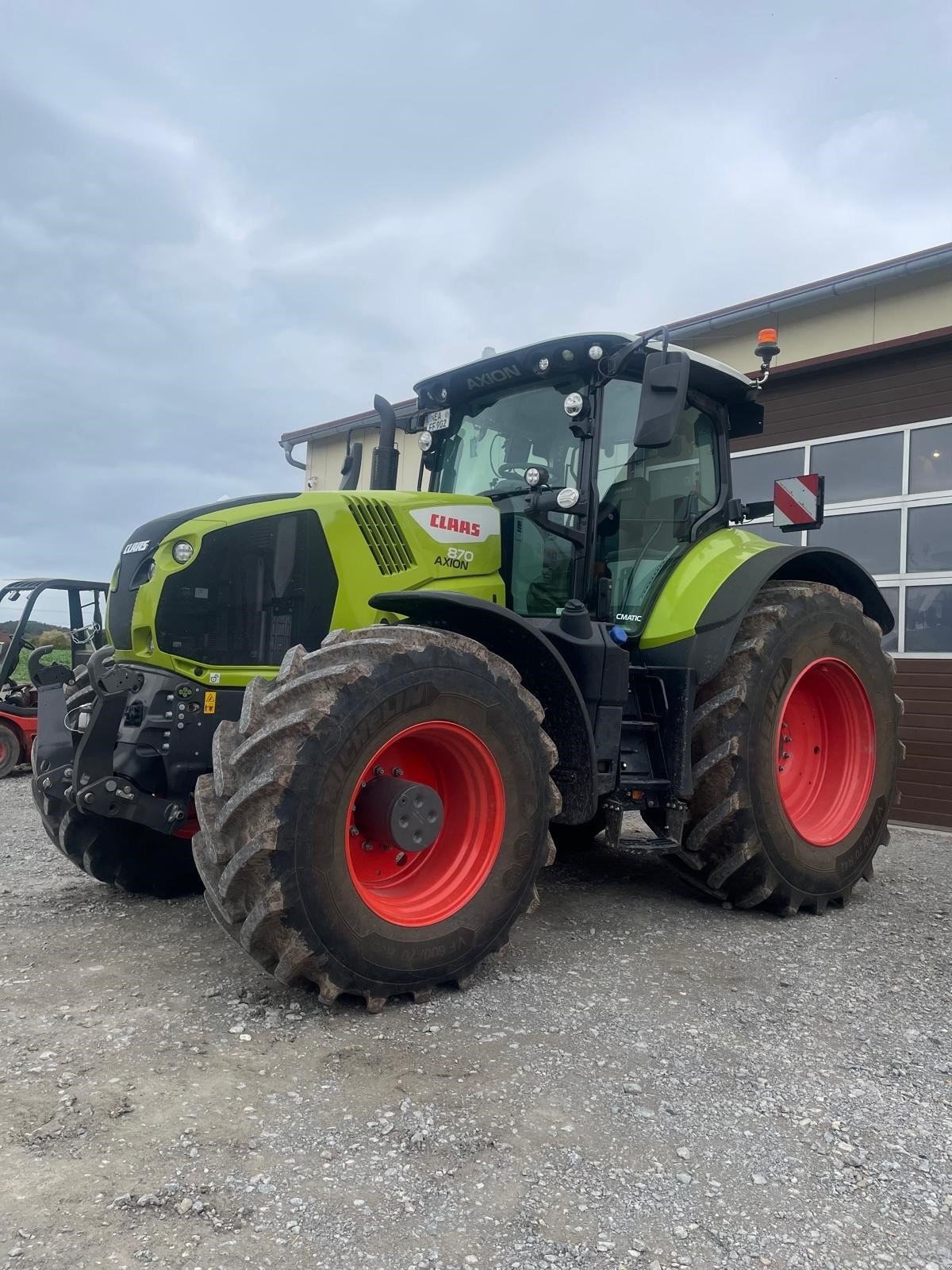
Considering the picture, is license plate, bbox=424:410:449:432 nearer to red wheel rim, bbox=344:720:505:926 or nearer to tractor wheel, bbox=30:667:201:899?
red wheel rim, bbox=344:720:505:926

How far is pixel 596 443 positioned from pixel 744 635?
1180 mm

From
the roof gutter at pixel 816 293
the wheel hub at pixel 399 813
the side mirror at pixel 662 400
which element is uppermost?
the roof gutter at pixel 816 293

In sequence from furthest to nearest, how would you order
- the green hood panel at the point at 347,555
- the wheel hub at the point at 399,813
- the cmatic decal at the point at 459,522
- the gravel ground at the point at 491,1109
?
1. the cmatic decal at the point at 459,522
2. the green hood panel at the point at 347,555
3. the wheel hub at the point at 399,813
4. the gravel ground at the point at 491,1109

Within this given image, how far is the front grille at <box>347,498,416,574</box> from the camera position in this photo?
394 cm

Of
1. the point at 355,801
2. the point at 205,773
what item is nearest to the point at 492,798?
the point at 355,801

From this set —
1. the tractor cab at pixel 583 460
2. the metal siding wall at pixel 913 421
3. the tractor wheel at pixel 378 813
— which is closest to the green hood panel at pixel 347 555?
the tractor cab at pixel 583 460

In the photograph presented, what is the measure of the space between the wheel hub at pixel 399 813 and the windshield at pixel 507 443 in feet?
5.80

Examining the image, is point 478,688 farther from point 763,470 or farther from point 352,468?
point 763,470

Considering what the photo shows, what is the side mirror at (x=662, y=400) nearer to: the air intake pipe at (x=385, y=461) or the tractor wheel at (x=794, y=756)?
the tractor wheel at (x=794, y=756)

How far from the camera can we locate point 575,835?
5.70 metres

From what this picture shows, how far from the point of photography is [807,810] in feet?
16.6

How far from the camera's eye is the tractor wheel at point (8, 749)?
31.6 ft

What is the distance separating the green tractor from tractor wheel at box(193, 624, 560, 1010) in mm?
10

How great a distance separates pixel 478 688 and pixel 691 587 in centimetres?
154
